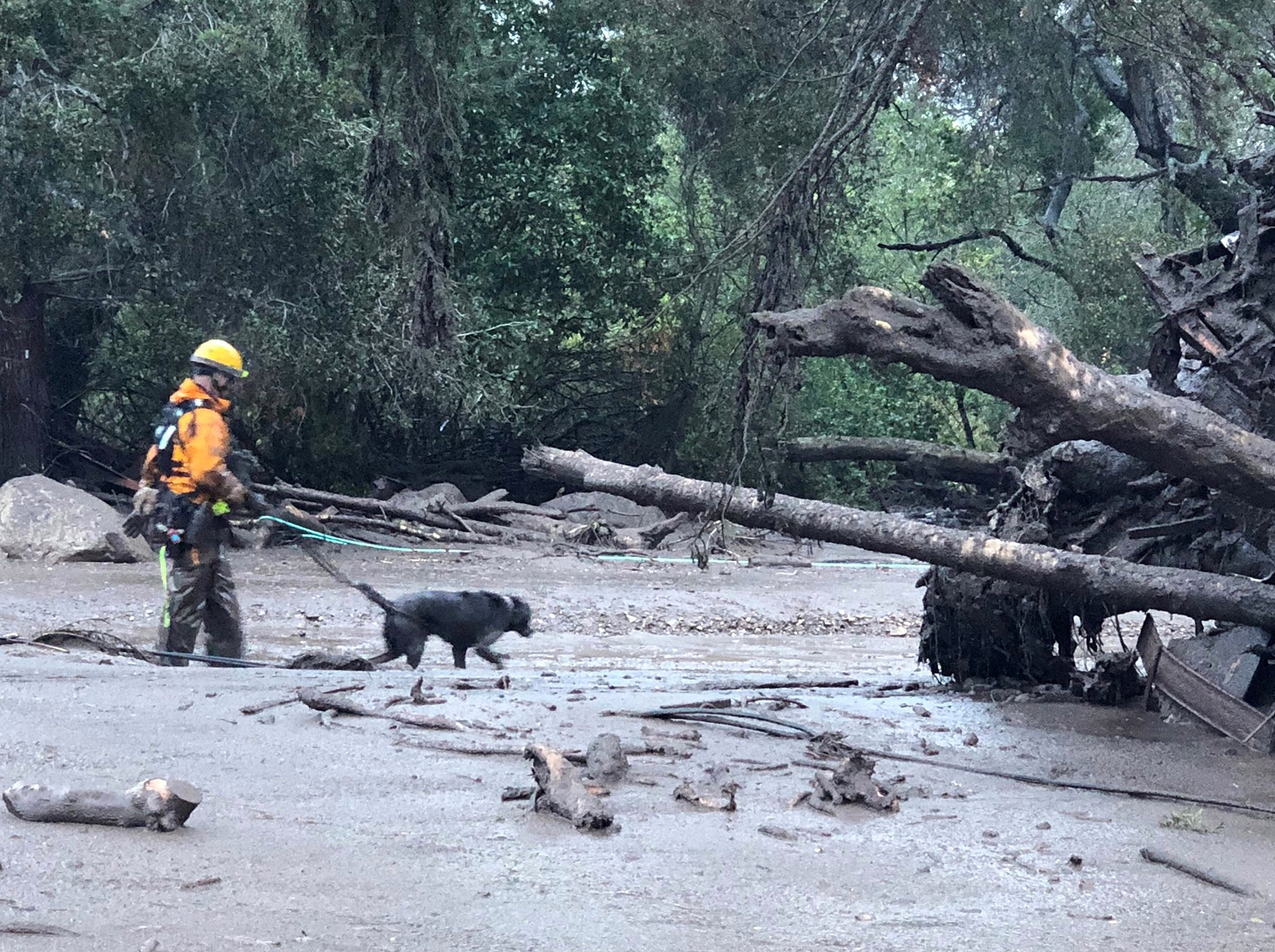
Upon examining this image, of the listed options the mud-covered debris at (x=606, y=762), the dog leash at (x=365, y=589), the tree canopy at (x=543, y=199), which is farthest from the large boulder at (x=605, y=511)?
the mud-covered debris at (x=606, y=762)

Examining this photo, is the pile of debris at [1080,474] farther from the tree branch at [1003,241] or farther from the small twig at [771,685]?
the tree branch at [1003,241]

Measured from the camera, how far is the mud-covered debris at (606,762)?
5328mm

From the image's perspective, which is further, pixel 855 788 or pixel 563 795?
pixel 855 788

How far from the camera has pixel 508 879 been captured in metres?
4.12

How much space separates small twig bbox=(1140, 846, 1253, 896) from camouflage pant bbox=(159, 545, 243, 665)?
609 centimetres

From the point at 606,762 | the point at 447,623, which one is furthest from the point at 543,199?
the point at 606,762

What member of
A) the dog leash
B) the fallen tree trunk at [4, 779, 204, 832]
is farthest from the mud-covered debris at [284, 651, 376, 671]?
the fallen tree trunk at [4, 779, 204, 832]

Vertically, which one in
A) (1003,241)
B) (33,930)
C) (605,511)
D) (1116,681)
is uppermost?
(1003,241)

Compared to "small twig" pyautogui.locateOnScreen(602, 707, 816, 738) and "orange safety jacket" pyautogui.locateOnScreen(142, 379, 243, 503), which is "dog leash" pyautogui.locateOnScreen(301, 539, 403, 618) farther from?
"small twig" pyautogui.locateOnScreen(602, 707, 816, 738)

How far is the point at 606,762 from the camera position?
5383 mm

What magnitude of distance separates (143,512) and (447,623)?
2282 millimetres

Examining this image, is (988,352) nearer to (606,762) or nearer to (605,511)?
(606,762)

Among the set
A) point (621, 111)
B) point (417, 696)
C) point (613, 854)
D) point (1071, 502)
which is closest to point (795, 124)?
point (1071, 502)

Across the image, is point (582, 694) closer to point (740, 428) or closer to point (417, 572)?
point (740, 428)
